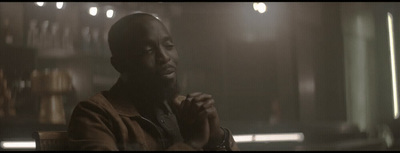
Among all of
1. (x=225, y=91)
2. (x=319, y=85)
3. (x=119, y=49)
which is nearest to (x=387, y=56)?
(x=319, y=85)

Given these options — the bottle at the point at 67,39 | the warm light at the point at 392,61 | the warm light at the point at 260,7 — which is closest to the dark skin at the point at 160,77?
the bottle at the point at 67,39

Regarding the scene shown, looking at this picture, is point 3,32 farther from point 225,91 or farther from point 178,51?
point 225,91

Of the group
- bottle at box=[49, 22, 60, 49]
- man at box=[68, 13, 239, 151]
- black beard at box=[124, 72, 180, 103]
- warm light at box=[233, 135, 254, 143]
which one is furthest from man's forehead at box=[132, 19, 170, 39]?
warm light at box=[233, 135, 254, 143]

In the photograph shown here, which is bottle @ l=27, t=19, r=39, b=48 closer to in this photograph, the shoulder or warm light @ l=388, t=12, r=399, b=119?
the shoulder

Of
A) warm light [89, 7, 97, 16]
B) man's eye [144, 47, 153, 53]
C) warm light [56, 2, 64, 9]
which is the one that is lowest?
man's eye [144, 47, 153, 53]

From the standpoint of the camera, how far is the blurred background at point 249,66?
1.30 m

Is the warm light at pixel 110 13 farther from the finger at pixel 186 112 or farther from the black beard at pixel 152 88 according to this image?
the finger at pixel 186 112

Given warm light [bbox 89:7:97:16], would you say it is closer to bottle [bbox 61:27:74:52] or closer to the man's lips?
bottle [bbox 61:27:74:52]

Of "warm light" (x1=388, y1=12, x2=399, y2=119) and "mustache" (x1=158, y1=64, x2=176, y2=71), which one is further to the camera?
"warm light" (x1=388, y1=12, x2=399, y2=119)

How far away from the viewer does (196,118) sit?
4.13ft

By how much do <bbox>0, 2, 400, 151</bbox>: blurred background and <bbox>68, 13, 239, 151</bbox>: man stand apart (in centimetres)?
3

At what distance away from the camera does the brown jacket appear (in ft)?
3.99

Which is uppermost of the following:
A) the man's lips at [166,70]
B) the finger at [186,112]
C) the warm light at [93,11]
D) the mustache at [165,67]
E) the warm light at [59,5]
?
the warm light at [59,5]

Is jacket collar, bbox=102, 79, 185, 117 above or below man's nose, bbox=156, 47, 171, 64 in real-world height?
below
